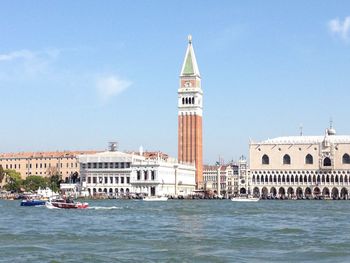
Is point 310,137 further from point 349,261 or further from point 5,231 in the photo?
point 349,261

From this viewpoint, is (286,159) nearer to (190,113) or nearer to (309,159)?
(309,159)

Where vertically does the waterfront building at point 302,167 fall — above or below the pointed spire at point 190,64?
below

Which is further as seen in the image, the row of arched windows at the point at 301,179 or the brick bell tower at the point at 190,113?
the brick bell tower at the point at 190,113

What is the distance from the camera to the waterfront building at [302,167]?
109m

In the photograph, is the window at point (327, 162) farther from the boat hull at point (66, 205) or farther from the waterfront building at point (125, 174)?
the boat hull at point (66, 205)

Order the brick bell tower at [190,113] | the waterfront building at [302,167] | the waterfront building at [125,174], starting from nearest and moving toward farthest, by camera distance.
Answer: the waterfront building at [125,174] → the waterfront building at [302,167] → the brick bell tower at [190,113]

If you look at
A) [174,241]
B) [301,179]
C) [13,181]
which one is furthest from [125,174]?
[174,241]

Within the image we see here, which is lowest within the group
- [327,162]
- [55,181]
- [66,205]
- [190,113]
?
[66,205]

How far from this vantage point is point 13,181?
117875 millimetres

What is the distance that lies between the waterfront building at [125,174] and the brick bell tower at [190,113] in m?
7.19

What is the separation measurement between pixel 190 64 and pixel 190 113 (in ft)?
26.8

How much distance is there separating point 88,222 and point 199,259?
1802cm

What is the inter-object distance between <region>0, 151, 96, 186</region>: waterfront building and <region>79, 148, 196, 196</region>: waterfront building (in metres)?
15.8

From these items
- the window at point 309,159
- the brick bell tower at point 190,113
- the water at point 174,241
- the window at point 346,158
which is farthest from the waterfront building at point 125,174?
the water at point 174,241
